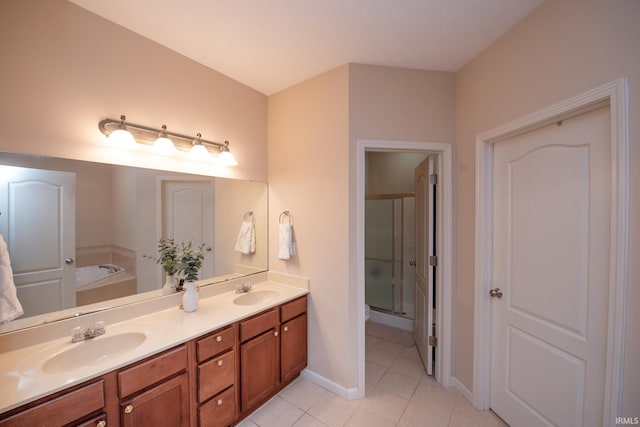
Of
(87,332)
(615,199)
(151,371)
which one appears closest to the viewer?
(615,199)

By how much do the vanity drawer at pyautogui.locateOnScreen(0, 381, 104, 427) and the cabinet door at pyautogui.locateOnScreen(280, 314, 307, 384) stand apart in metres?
1.13

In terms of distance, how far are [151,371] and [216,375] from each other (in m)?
0.40

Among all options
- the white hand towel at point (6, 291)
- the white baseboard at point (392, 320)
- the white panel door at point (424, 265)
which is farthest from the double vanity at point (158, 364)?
A: the white baseboard at point (392, 320)

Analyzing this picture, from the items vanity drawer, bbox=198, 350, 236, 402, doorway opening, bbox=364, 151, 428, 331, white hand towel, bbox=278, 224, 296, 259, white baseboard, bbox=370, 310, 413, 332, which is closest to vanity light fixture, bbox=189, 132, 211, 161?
white hand towel, bbox=278, 224, 296, 259

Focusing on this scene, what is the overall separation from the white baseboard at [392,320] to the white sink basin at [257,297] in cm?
188

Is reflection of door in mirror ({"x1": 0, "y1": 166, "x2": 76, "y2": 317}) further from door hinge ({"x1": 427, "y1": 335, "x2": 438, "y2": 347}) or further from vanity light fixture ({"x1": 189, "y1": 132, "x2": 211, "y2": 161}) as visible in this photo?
door hinge ({"x1": 427, "y1": 335, "x2": 438, "y2": 347})

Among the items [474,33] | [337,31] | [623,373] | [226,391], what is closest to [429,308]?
[623,373]

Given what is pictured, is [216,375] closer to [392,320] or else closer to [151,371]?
[151,371]

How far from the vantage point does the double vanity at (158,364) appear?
3.24 ft

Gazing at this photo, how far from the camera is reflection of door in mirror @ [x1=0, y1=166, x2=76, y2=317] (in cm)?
122

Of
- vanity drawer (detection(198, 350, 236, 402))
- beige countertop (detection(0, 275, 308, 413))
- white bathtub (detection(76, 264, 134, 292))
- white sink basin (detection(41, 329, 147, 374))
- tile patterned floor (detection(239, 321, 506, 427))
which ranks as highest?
white bathtub (detection(76, 264, 134, 292))

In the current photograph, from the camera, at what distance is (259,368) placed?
1761 millimetres


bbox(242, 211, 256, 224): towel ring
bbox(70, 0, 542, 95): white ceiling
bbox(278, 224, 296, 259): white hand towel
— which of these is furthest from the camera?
bbox(242, 211, 256, 224): towel ring

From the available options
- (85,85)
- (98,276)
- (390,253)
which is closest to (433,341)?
(390,253)
